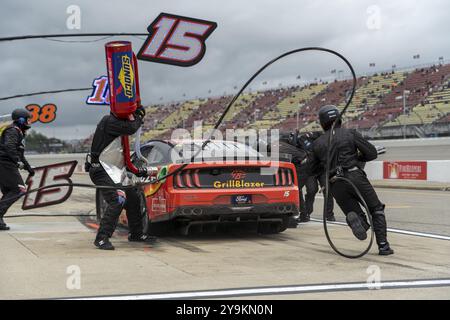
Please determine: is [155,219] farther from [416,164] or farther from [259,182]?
[416,164]

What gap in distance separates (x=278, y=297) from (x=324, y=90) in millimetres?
63466

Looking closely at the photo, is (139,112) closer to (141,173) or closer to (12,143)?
(141,173)

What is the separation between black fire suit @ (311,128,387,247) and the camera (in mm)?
6414

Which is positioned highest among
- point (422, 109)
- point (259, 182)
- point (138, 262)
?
point (422, 109)

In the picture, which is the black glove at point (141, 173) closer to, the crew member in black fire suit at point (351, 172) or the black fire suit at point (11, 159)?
the crew member in black fire suit at point (351, 172)

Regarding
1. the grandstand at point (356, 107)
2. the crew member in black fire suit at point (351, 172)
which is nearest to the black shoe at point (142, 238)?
the crew member in black fire suit at point (351, 172)

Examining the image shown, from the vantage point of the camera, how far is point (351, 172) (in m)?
6.50

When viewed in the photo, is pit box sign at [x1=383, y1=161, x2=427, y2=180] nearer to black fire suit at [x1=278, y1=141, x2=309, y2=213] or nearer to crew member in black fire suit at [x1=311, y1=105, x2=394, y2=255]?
black fire suit at [x1=278, y1=141, x2=309, y2=213]

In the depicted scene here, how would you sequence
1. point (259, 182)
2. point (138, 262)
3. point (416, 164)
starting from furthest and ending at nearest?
point (416, 164)
point (259, 182)
point (138, 262)

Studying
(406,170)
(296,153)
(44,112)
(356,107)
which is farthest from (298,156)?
(356,107)

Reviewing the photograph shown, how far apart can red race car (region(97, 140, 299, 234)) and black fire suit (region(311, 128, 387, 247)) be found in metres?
0.74
